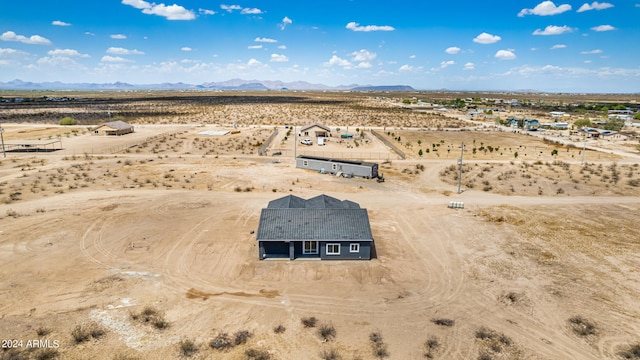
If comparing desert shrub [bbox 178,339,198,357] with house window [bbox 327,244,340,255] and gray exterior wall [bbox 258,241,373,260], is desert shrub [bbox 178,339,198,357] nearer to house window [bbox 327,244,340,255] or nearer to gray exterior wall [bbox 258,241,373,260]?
gray exterior wall [bbox 258,241,373,260]

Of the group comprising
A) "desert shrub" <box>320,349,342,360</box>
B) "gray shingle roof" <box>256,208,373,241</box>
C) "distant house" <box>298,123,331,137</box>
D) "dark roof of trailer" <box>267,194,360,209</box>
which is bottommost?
Result: "desert shrub" <box>320,349,342,360</box>

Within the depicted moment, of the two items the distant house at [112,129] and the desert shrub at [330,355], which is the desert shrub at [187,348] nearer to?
the desert shrub at [330,355]

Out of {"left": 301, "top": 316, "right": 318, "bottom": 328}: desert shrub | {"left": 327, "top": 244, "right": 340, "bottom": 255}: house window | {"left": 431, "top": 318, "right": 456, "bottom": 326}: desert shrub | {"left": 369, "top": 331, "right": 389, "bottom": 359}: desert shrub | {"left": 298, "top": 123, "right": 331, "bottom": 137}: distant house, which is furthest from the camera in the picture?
Result: {"left": 298, "top": 123, "right": 331, "bottom": 137}: distant house

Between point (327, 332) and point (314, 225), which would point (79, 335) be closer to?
point (327, 332)

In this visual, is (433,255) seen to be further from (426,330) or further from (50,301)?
(50,301)

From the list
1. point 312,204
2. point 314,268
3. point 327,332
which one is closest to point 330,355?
point 327,332

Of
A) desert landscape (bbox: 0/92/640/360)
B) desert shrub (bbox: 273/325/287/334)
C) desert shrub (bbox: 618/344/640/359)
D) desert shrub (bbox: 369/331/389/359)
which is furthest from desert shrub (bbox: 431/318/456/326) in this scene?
desert shrub (bbox: 273/325/287/334)

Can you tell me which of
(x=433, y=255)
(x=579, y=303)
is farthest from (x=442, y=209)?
(x=579, y=303)
